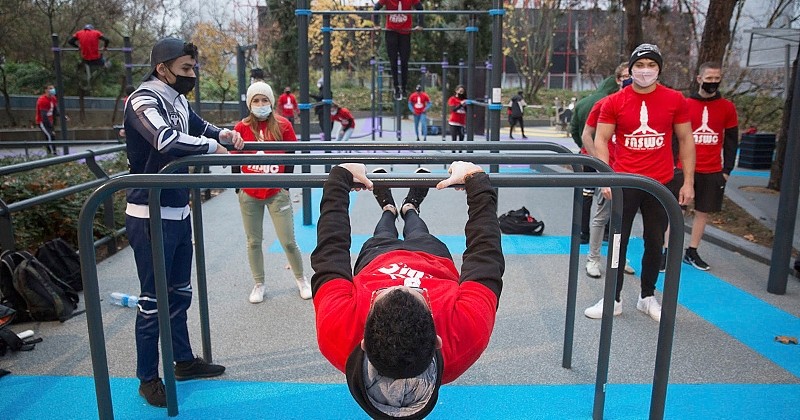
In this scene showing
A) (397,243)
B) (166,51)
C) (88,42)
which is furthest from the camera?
(88,42)

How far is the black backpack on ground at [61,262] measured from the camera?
4195 millimetres

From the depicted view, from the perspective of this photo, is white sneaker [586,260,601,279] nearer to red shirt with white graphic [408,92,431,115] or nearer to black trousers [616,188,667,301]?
black trousers [616,188,667,301]

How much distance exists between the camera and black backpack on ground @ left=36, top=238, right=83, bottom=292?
4195 millimetres

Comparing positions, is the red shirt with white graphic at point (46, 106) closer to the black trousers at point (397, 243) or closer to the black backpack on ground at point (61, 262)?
the black backpack on ground at point (61, 262)

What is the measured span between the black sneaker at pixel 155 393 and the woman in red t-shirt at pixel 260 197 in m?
1.40

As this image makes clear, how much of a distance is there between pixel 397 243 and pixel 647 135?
1966 millimetres

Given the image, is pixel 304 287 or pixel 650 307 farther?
pixel 304 287

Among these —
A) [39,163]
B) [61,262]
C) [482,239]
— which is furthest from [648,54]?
[61,262]

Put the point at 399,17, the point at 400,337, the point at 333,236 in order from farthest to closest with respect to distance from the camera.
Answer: the point at 399,17 → the point at 333,236 → the point at 400,337

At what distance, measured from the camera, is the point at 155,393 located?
2.78 meters

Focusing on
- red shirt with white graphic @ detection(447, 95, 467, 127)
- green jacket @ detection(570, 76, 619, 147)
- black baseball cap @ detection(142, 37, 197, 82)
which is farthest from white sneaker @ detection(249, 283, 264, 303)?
red shirt with white graphic @ detection(447, 95, 467, 127)

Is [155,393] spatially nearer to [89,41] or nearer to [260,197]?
[260,197]

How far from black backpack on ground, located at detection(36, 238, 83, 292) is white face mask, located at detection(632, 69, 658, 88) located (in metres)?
3.97

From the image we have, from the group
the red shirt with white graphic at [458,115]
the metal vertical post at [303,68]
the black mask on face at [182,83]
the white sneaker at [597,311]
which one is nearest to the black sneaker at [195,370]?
the black mask on face at [182,83]
